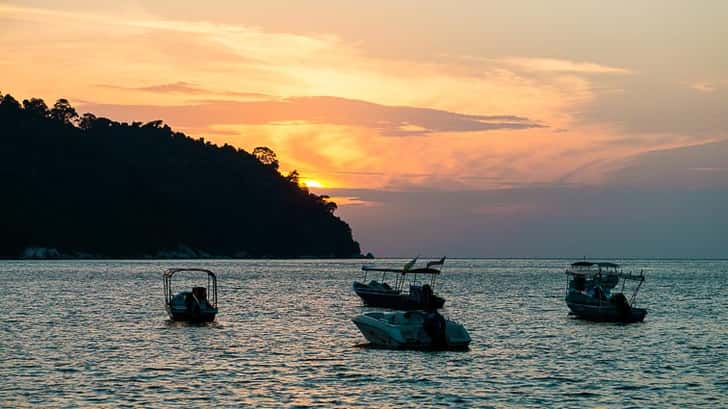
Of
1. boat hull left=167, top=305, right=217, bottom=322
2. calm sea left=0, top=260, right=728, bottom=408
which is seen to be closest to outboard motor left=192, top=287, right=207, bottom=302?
boat hull left=167, top=305, right=217, bottom=322

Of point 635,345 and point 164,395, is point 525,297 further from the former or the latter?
point 164,395

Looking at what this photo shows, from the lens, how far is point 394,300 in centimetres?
9719

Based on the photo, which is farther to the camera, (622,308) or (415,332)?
(622,308)

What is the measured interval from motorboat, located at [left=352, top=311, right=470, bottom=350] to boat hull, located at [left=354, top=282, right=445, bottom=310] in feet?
110

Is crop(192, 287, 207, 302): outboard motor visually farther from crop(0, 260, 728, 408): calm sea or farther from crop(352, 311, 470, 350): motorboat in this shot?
crop(352, 311, 470, 350): motorboat

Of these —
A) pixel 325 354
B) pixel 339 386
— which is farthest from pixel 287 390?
pixel 325 354

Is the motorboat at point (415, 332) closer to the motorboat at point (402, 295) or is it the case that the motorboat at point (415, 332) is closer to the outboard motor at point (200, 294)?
the outboard motor at point (200, 294)

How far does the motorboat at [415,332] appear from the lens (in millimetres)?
55312

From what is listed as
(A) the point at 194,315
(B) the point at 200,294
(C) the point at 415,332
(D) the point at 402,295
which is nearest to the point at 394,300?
(D) the point at 402,295

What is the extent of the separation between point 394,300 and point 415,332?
4172 cm

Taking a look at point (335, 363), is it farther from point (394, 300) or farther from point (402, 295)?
point (394, 300)

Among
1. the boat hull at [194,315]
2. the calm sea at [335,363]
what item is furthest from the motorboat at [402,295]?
the boat hull at [194,315]

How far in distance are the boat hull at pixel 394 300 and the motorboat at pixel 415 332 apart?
33451mm

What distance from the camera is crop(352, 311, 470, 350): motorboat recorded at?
55312 millimetres
